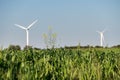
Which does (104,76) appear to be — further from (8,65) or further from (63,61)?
(8,65)

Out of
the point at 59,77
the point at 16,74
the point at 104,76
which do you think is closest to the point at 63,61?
the point at 104,76

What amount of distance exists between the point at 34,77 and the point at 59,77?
5.25 ft

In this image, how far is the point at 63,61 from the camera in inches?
621

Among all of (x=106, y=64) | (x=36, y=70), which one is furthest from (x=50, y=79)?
(x=106, y=64)

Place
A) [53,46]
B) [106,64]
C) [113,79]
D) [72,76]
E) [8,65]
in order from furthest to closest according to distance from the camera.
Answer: [53,46] < [106,64] < [113,79] < [72,76] < [8,65]

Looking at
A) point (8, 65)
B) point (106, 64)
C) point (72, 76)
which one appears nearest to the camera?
point (8, 65)

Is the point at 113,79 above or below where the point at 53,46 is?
below

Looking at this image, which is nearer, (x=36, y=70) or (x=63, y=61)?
(x=36, y=70)

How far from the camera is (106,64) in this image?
16.8m

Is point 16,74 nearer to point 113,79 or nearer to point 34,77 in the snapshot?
point 34,77

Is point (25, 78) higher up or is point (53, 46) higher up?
point (53, 46)

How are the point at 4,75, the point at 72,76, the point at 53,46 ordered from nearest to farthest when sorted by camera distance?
the point at 4,75, the point at 72,76, the point at 53,46

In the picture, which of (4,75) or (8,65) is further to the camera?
(8,65)

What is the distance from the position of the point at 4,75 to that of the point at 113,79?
5531 millimetres
